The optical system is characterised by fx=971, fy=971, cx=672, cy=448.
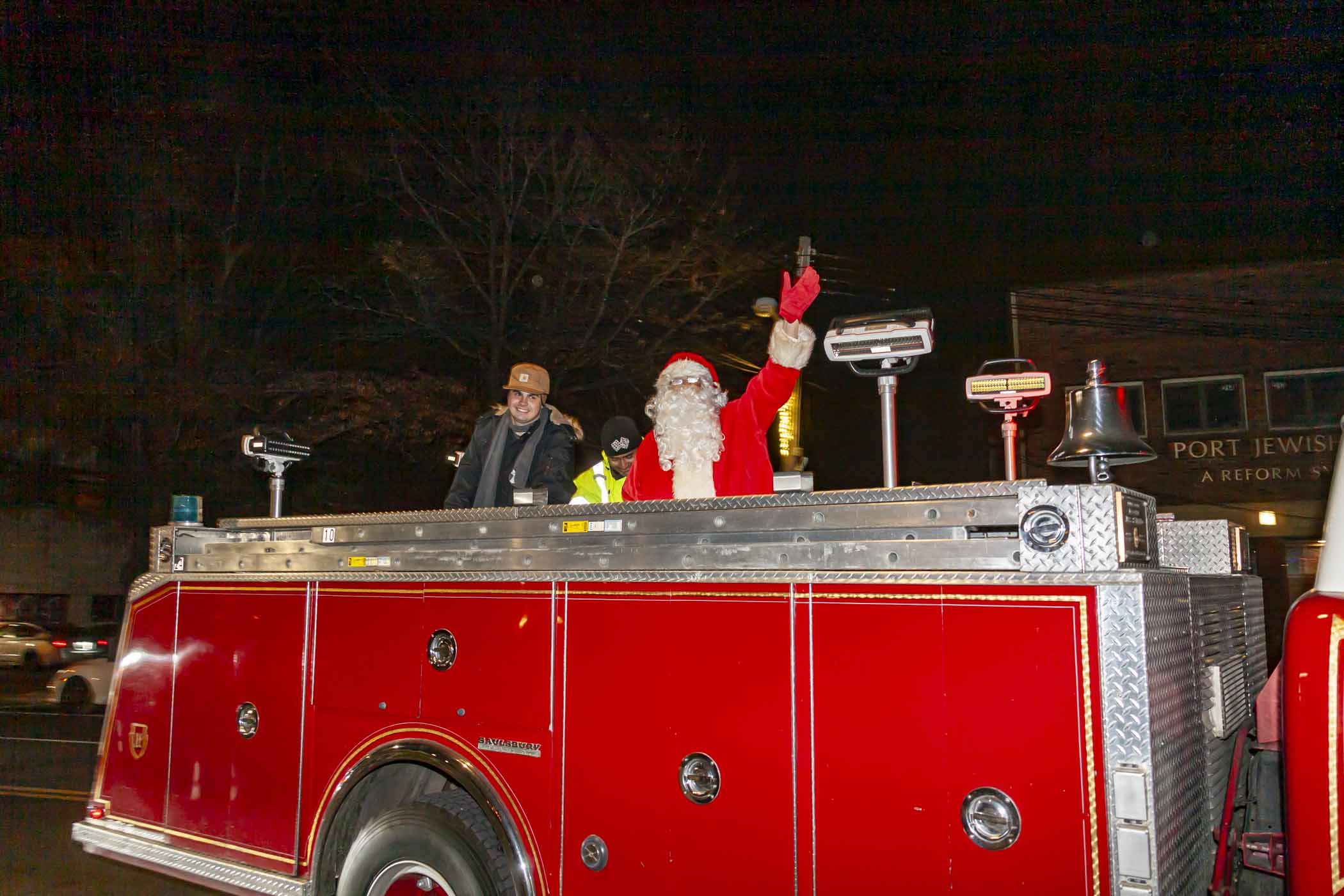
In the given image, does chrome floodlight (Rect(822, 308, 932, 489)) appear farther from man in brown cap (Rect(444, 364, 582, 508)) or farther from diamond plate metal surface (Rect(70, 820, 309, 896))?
diamond plate metal surface (Rect(70, 820, 309, 896))

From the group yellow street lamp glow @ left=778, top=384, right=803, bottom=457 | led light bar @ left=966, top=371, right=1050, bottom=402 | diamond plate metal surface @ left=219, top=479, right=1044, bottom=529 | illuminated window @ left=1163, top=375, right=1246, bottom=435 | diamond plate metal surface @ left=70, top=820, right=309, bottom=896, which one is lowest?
diamond plate metal surface @ left=70, top=820, right=309, bottom=896

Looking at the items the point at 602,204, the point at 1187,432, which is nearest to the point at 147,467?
the point at 602,204

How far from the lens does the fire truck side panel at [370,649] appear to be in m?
3.97

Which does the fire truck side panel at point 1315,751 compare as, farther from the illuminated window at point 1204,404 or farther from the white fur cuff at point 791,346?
the illuminated window at point 1204,404

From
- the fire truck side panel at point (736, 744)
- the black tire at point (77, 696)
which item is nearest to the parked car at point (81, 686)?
the black tire at point (77, 696)

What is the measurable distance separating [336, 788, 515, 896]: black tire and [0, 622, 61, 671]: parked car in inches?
658

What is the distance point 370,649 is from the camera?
409cm

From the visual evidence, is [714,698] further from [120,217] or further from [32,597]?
[32,597]

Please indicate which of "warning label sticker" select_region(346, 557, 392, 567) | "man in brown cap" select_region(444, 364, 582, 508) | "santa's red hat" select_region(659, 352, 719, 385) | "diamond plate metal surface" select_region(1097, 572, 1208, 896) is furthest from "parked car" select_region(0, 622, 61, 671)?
"diamond plate metal surface" select_region(1097, 572, 1208, 896)

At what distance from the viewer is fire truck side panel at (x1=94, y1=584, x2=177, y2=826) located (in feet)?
15.7

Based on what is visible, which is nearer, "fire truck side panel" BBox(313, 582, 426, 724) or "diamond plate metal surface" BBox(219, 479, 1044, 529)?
"diamond plate metal surface" BBox(219, 479, 1044, 529)

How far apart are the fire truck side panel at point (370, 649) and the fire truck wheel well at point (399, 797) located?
0.59ft

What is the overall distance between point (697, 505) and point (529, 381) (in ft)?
8.75

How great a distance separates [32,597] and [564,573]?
22351 millimetres
